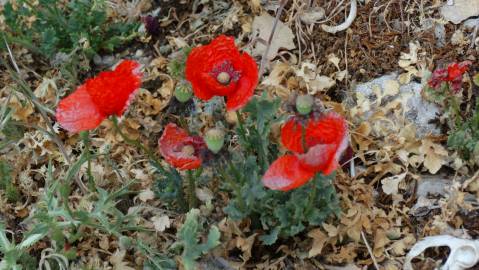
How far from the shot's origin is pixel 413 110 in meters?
2.03

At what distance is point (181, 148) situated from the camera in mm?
1653

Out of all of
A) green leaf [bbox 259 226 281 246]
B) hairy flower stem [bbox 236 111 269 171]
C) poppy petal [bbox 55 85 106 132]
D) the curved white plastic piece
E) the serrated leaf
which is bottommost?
the curved white plastic piece

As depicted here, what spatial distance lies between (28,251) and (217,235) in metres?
0.62

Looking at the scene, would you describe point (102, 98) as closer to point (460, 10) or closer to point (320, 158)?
point (320, 158)

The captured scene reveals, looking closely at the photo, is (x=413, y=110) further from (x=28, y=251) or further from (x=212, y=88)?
(x=28, y=251)

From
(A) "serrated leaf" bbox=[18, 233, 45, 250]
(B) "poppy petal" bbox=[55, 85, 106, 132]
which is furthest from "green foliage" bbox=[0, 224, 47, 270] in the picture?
(B) "poppy petal" bbox=[55, 85, 106, 132]

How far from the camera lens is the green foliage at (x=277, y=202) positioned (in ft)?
5.38

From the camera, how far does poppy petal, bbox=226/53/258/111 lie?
1.55 m

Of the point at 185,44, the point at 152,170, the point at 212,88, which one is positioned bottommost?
the point at 152,170

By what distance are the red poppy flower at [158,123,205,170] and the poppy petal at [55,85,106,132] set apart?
0.56 ft

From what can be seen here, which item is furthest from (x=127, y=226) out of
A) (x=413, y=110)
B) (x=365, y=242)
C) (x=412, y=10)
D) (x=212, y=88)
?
(x=412, y=10)

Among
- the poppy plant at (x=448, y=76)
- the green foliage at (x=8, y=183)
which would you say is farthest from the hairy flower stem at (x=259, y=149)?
the green foliage at (x=8, y=183)

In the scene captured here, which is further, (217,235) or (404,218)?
(404,218)

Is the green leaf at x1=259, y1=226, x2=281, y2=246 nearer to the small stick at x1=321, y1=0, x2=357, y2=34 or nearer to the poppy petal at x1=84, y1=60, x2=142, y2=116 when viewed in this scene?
the poppy petal at x1=84, y1=60, x2=142, y2=116
